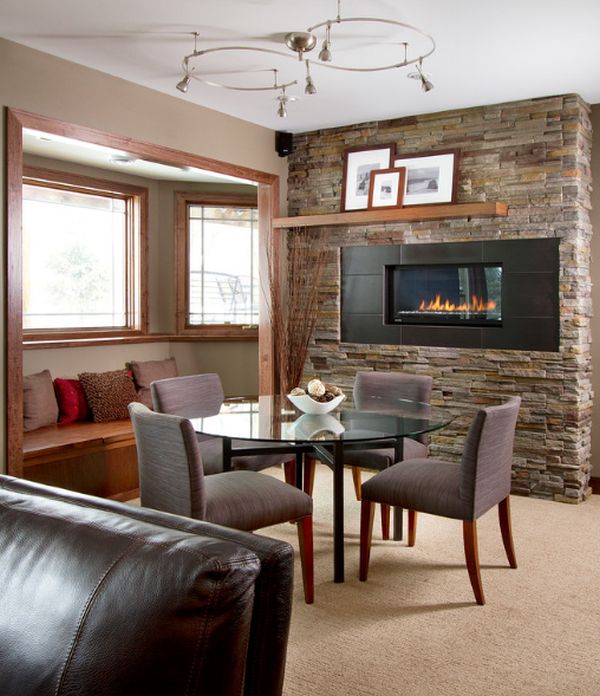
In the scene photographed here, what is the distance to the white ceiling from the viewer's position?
11.0 feet

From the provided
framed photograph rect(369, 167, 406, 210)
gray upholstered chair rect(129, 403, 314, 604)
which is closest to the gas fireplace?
framed photograph rect(369, 167, 406, 210)

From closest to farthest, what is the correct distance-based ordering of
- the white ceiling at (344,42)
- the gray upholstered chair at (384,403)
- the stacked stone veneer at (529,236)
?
the white ceiling at (344,42), the gray upholstered chair at (384,403), the stacked stone veneer at (529,236)

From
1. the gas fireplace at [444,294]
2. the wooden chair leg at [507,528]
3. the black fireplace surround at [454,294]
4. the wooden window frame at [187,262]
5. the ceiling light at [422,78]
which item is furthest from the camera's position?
the wooden window frame at [187,262]

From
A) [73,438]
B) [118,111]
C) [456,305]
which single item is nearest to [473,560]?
[456,305]

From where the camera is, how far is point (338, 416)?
3.62 m

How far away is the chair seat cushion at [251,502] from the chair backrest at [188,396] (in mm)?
670

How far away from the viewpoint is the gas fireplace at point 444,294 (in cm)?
503

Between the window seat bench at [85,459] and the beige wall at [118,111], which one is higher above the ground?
the beige wall at [118,111]

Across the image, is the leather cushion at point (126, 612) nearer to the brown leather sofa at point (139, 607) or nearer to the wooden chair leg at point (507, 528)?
the brown leather sofa at point (139, 607)

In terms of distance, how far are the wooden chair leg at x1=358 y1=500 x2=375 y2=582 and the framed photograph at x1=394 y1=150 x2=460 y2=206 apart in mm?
2475

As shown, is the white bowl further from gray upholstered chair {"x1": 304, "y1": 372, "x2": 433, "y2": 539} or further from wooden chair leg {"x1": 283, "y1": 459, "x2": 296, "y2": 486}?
wooden chair leg {"x1": 283, "y1": 459, "x2": 296, "y2": 486}

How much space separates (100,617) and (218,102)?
437 centimetres

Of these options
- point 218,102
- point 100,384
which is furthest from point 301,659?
point 218,102

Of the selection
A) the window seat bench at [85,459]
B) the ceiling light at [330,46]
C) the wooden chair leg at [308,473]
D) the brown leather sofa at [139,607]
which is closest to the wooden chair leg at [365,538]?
the wooden chair leg at [308,473]
